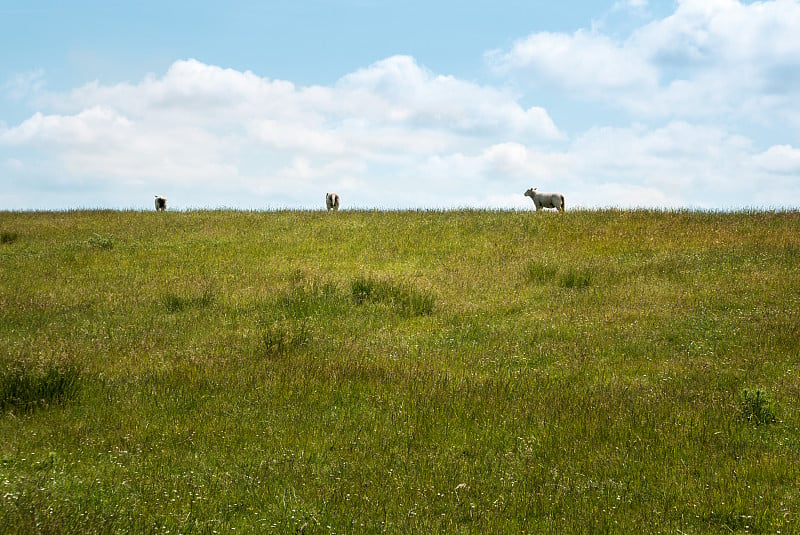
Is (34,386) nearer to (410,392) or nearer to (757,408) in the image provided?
(410,392)

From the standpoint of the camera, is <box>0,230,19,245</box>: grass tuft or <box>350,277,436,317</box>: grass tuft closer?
<box>350,277,436,317</box>: grass tuft

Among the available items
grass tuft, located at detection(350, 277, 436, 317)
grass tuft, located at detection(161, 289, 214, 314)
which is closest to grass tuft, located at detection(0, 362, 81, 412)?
grass tuft, located at detection(161, 289, 214, 314)

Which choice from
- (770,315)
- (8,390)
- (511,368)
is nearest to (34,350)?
(8,390)

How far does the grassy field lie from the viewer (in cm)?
686

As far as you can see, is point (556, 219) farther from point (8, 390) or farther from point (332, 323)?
point (8, 390)

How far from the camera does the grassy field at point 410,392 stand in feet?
22.5

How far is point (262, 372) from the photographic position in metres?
11.5

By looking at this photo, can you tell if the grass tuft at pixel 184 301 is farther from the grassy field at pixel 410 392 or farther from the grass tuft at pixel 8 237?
the grass tuft at pixel 8 237

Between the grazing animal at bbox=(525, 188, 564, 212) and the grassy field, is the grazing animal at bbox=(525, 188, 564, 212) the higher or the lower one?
the higher one

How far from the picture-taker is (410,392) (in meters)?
10.4

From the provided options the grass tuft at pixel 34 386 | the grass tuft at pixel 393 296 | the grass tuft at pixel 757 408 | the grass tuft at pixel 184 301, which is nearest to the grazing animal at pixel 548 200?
the grass tuft at pixel 393 296

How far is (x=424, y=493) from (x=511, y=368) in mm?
5162

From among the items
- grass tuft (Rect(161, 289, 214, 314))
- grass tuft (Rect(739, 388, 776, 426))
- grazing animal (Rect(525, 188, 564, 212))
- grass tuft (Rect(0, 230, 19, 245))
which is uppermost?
grazing animal (Rect(525, 188, 564, 212))

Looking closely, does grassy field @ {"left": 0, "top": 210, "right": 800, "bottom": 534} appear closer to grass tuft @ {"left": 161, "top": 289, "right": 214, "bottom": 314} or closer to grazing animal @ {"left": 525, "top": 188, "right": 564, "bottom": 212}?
grass tuft @ {"left": 161, "top": 289, "right": 214, "bottom": 314}
